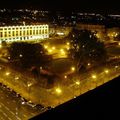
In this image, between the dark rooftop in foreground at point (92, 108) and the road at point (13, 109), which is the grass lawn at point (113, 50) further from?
the dark rooftop in foreground at point (92, 108)

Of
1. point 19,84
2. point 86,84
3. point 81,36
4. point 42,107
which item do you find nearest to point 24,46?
point 81,36

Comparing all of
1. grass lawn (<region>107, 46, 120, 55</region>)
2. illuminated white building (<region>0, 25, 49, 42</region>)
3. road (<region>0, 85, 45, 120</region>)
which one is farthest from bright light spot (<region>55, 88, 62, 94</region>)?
illuminated white building (<region>0, 25, 49, 42</region>)

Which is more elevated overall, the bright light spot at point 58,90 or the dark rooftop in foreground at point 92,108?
the dark rooftop in foreground at point 92,108

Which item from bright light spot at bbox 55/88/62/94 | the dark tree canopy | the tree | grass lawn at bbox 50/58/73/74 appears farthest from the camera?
the tree

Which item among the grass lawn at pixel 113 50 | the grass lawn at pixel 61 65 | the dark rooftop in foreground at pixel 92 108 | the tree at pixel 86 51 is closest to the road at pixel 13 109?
the grass lawn at pixel 61 65

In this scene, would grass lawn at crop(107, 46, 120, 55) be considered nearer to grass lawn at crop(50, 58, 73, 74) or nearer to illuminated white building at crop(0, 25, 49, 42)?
grass lawn at crop(50, 58, 73, 74)

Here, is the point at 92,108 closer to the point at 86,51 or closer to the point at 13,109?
the point at 13,109
